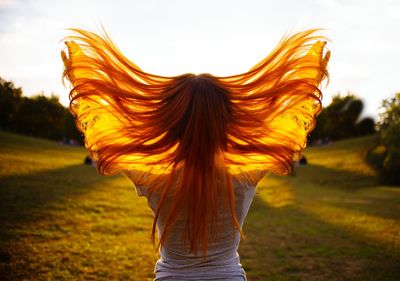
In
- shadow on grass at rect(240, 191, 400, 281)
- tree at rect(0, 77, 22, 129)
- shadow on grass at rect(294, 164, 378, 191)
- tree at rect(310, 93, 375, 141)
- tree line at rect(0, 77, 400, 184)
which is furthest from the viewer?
tree at rect(310, 93, 375, 141)

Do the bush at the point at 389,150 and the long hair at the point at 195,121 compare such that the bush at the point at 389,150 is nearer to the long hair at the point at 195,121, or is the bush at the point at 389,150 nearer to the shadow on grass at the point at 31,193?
the shadow on grass at the point at 31,193

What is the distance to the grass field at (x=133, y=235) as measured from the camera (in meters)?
6.23

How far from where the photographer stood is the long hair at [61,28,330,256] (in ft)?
6.54

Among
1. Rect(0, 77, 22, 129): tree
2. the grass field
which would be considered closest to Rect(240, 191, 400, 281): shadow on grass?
the grass field

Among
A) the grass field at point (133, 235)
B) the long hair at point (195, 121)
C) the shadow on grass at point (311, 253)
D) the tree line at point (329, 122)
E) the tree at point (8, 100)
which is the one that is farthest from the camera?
the tree line at point (329, 122)

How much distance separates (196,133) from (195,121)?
2.7 inches

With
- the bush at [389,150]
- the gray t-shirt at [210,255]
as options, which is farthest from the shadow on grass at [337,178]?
the gray t-shirt at [210,255]

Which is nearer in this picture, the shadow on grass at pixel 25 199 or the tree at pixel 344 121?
the shadow on grass at pixel 25 199

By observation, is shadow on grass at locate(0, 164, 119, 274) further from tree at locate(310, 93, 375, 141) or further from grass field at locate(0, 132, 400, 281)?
tree at locate(310, 93, 375, 141)

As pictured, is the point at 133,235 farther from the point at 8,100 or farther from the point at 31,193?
the point at 8,100

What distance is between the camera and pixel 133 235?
893 cm

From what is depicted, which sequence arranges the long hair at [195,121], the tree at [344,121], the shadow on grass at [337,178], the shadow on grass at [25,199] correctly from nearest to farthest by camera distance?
the long hair at [195,121] < the shadow on grass at [25,199] < the shadow on grass at [337,178] < the tree at [344,121]

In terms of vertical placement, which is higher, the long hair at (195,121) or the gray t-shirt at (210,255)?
the long hair at (195,121)

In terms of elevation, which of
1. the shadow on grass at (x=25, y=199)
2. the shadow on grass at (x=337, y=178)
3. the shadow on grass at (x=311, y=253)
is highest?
the shadow on grass at (x=25, y=199)
